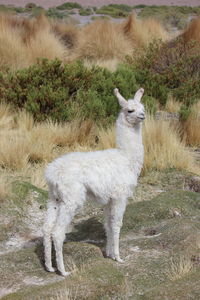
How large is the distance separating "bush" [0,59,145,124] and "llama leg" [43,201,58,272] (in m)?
4.92

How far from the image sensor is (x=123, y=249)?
5438mm

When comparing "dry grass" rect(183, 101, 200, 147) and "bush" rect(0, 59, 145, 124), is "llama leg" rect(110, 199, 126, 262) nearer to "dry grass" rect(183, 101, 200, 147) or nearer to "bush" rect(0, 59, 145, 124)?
"bush" rect(0, 59, 145, 124)

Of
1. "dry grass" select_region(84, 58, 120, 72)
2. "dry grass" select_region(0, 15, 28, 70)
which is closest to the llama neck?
Answer: "dry grass" select_region(0, 15, 28, 70)

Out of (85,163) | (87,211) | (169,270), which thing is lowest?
(87,211)

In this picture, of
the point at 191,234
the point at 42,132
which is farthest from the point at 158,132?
the point at 191,234

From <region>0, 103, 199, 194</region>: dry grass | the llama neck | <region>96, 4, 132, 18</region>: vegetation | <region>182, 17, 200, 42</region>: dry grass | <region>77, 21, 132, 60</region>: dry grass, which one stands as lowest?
<region>96, 4, 132, 18</region>: vegetation

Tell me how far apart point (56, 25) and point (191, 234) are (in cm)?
1491

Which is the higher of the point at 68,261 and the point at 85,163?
the point at 85,163

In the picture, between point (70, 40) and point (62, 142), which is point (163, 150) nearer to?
point (62, 142)

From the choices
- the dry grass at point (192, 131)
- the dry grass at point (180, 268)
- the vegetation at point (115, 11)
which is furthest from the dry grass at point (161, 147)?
the vegetation at point (115, 11)

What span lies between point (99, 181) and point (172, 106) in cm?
722

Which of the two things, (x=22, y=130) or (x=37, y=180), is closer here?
(x=37, y=180)

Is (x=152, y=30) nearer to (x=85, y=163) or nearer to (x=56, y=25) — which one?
(x=56, y=25)

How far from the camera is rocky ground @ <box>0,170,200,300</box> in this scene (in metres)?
4.45
